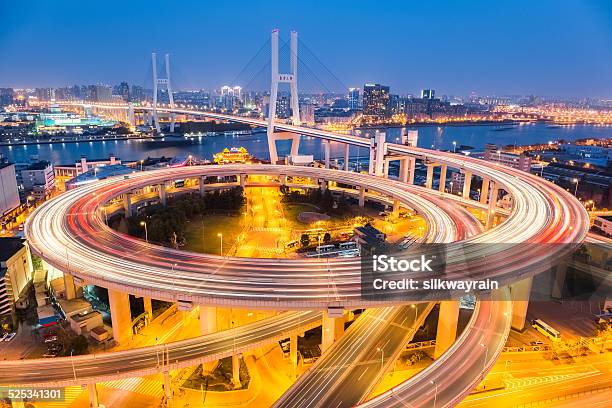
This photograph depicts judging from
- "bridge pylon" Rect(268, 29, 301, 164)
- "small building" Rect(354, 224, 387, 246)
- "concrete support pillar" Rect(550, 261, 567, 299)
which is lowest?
"concrete support pillar" Rect(550, 261, 567, 299)

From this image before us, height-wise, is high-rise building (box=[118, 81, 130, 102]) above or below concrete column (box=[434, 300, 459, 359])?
above

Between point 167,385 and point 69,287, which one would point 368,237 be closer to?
point 167,385

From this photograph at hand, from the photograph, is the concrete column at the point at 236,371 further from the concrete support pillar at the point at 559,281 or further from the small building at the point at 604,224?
the small building at the point at 604,224

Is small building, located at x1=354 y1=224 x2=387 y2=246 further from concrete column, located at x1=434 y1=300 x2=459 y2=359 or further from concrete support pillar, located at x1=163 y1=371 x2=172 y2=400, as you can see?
concrete support pillar, located at x1=163 y1=371 x2=172 y2=400

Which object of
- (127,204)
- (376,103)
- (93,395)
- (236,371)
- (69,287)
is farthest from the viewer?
(376,103)

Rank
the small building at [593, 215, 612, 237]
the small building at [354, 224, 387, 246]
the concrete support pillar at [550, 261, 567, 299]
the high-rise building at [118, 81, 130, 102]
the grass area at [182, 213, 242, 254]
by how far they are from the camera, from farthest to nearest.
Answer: the high-rise building at [118, 81, 130, 102]
the small building at [593, 215, 612, 237]
the grass area at [182, 213, 242, 254]
the small building at [354, 224, 387, 246]
the concrete support pillar at [550, 261, 567, 299]

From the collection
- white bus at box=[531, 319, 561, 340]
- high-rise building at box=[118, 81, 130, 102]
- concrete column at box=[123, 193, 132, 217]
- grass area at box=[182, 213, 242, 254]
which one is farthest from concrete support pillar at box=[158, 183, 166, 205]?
high-rise building at box=[118, 81, 130, 102]

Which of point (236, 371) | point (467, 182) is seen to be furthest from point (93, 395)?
point (467, 182)
